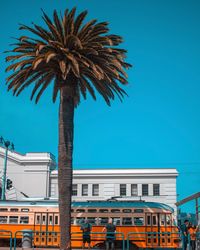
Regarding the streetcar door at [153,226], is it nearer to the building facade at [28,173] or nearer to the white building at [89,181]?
the white building at [89,181]

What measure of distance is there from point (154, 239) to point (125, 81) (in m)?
11.6

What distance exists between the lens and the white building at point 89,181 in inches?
2010

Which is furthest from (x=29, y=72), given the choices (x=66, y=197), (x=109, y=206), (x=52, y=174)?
(x=52, y=174)

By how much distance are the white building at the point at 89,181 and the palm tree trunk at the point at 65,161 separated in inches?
1130

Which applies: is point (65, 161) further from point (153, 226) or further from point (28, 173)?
point (28, 173)

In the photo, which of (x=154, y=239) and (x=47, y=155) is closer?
(x=154, y=239)

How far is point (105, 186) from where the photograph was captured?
5184 cm

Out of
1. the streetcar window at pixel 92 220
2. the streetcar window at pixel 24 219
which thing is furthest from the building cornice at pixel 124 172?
the streetcar window at pixel 92 220

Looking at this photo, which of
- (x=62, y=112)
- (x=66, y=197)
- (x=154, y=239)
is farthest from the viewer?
(x=154, y=239)

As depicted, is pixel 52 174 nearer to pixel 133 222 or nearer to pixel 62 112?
pixel 133 222

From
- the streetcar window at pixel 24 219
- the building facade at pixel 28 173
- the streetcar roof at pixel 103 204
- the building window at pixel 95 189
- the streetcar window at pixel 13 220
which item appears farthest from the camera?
the building window at pixel 95 189

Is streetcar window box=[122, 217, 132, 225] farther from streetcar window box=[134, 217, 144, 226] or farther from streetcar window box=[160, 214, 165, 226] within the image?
streetcar window box=[160, 214, 165, 226]

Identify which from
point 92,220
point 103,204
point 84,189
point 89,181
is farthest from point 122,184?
point 92,220

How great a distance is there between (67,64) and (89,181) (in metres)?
30.4
